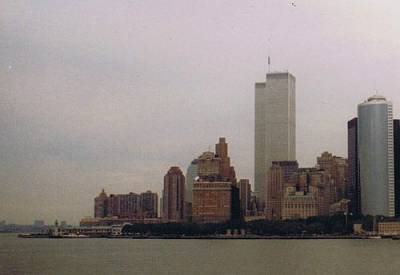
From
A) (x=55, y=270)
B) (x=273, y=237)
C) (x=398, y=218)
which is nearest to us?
(x=55, y=270)

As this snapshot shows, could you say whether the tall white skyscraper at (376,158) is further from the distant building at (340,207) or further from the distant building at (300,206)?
the distant building at (300,206)

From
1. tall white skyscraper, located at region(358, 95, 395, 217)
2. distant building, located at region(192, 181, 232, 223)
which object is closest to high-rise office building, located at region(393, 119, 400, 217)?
tall white skyscraper, located at region(358, 95, 395, 217)

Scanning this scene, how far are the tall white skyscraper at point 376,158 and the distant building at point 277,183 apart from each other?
A: 12.3 metres

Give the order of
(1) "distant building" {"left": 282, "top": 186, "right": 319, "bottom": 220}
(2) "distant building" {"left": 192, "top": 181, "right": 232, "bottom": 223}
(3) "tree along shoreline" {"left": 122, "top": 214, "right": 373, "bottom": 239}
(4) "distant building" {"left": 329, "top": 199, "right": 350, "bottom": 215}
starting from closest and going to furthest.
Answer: (3) "tree along shoreline" {"left": 122, "top": 214, "right": 373, "bottom": 239}, (2) "distant building" {"left": 192, "top": 181, "right": 232, "bottom": 223}, (1) "distant building" {"left": 282, "top": 186, "right": 319, "bottom": 220}, (4) "distant building" {"left": 329, "top": 199, "right": 350, "bottom": 215}

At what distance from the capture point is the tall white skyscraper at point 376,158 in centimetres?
10100

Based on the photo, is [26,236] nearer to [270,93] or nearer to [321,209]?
[321,209]

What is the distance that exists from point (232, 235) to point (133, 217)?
110ft

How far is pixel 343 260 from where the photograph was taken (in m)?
36.2

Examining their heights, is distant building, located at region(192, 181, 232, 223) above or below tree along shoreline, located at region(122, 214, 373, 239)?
above

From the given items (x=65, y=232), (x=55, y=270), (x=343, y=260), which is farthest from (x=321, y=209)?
(x=55, y=270)

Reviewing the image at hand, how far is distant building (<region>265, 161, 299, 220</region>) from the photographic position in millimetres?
108562

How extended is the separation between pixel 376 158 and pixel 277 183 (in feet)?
56.5

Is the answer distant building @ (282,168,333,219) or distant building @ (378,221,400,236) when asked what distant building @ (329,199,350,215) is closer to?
distant building @ (282,168,333,219)

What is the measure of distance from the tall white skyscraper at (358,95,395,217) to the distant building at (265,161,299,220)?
12305 mm
